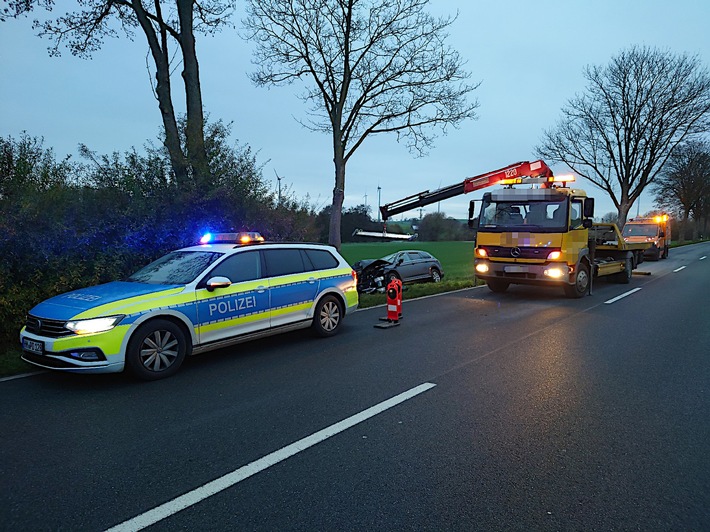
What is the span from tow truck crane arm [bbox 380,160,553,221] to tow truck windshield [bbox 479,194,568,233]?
2495mm

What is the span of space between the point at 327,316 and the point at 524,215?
6743 mm

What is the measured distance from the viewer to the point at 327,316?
7.95 m

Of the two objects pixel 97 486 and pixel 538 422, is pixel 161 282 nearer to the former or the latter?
pixel 97 486

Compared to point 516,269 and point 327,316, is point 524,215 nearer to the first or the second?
point 516,269

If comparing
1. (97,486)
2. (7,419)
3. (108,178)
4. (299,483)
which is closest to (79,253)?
(108,178)

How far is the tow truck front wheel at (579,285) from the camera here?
40.3 ft

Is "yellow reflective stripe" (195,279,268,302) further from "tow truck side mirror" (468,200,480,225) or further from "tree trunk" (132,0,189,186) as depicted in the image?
"tow truck side mirror" (468,200,480,225)

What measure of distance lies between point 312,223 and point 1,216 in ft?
23.7

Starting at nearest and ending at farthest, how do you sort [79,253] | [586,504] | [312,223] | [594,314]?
[586,504]
[79,253]
[594,314]
[312,223]

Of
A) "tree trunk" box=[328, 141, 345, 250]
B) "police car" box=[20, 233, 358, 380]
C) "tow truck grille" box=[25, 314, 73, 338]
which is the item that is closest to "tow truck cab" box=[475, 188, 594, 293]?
"police car" box=[20, 233, 358, 380]

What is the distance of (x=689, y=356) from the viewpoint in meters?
6.66

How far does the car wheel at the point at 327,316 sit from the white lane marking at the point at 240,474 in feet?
10.2

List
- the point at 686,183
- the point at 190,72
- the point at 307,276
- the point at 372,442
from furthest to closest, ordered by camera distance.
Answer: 1. the point at 686,183
2. the point at 190,72
3. the point at 307,276
4. the point at 372,442

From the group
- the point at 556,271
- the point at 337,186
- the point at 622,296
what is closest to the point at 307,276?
the point at 556,271
